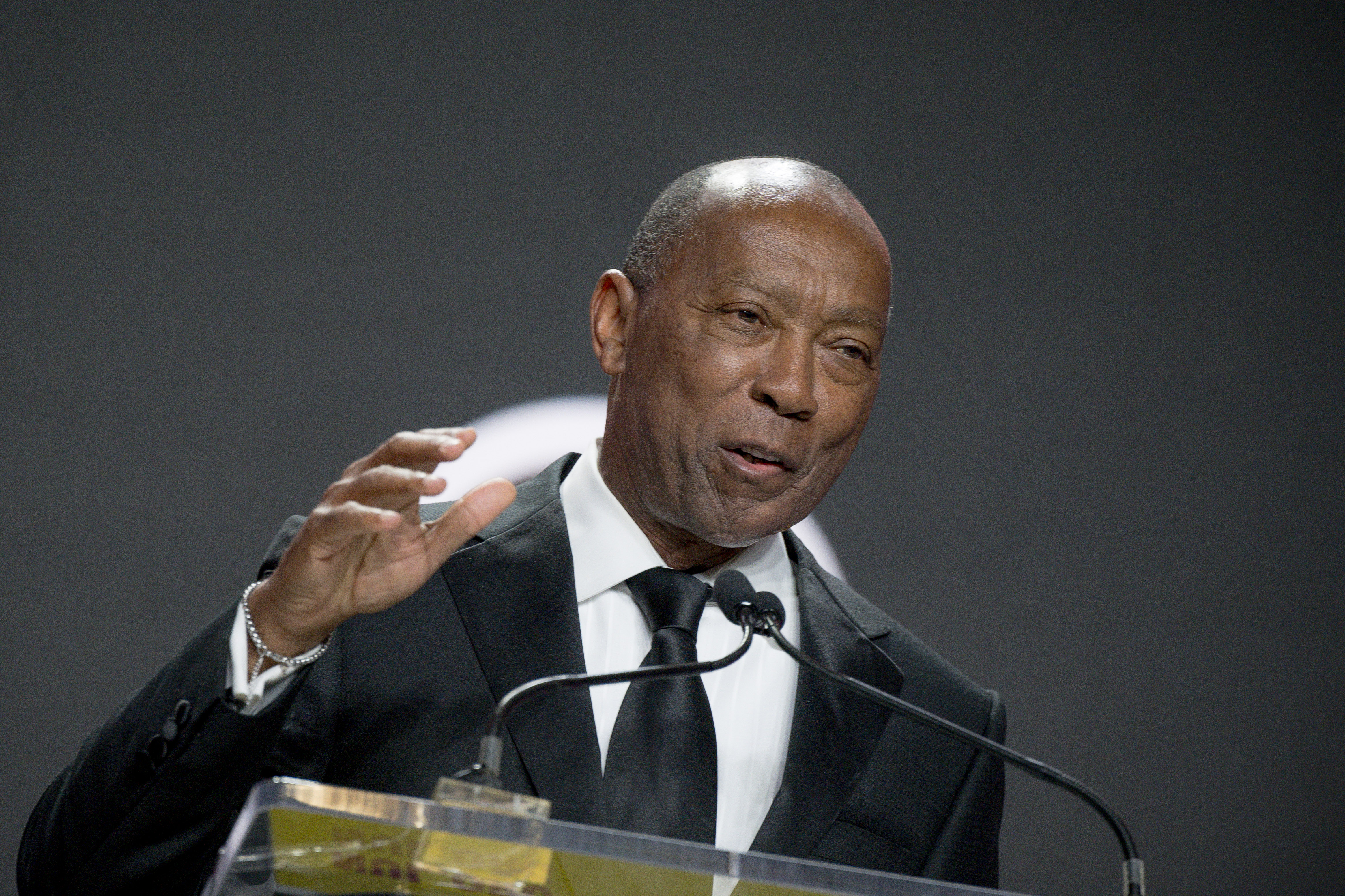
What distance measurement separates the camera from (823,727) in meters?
1.49

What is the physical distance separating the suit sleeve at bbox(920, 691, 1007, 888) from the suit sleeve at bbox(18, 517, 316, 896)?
769mm

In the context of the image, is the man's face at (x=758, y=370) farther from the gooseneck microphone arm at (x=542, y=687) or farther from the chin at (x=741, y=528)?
the gooseneck microphone arm at (x=542, y=687)

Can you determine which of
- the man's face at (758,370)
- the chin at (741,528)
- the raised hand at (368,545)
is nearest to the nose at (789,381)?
the man's face at (758,370)

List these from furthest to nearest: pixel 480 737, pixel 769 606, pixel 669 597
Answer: pixel 669 597 < pixel 480 737 < pixel 769 606

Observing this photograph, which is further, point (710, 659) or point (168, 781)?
point (710, 659)

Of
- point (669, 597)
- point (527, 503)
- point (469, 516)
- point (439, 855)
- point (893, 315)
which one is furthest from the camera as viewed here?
point (893, 315)

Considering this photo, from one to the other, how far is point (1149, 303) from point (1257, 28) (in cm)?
72

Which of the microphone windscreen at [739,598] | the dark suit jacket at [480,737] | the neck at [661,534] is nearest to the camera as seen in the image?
the dark suit jacket at [480,737]

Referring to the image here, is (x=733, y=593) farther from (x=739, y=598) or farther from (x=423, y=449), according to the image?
(x=423, y=449)

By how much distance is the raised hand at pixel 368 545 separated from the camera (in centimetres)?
100

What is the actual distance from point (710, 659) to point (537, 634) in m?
0.23

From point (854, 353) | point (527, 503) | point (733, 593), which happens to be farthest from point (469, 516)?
point (854, 353)

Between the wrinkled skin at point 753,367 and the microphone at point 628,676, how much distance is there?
119 millimetres

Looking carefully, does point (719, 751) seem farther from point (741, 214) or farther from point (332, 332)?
point (332, 332)
